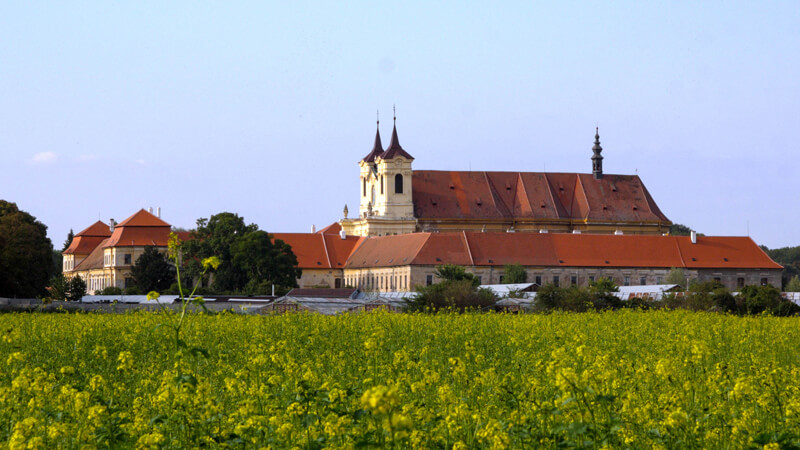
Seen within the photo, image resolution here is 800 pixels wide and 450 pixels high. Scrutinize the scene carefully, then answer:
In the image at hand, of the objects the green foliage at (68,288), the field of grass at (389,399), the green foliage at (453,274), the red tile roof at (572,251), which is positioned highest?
the red tile roof at (572,251)

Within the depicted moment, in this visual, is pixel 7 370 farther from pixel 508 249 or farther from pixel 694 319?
pixel 508 249

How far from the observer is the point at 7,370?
37.7 ft

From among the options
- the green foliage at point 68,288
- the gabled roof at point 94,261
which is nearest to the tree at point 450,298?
the green foliage at point 68,288

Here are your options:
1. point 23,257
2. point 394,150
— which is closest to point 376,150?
point 394,150

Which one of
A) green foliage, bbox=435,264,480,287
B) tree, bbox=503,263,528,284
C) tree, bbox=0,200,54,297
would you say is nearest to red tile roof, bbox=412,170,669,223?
tree, bbox=503,263,528,284

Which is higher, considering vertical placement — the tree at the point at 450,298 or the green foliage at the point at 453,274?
the green foliage at the point at 453,274

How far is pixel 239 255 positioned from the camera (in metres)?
77.8

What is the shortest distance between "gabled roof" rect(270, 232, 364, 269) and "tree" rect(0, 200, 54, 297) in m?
45.7

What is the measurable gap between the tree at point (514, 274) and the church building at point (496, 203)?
2290 cm

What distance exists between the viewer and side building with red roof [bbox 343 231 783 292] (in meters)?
86.2

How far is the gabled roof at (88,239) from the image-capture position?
12169 centimetres

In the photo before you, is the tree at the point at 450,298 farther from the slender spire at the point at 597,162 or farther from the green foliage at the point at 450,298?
the slender spire at the point at 597,162

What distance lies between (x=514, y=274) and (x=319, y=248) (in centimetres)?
2417

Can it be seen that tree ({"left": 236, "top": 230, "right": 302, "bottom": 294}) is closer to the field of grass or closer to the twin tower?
the twin tower
